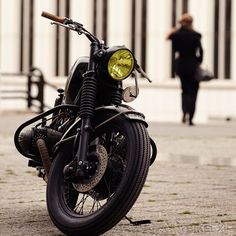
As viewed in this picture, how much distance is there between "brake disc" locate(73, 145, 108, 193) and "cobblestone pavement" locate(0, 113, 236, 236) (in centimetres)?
31

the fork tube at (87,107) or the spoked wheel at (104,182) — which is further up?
the fork tube at (87,107)

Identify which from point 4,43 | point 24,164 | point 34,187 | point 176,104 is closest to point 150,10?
point 176,104

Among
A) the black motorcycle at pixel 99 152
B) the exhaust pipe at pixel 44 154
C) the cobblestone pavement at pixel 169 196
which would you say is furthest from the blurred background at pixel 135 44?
the black motorcycle at pixel 99 152

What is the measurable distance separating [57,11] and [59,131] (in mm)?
23311

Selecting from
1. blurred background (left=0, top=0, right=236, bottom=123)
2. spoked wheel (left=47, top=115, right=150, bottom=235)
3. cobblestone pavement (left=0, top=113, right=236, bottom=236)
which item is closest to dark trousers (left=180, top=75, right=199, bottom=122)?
blurred background (left=0, top=0, right=236, bottom=123)

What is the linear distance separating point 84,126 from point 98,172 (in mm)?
271

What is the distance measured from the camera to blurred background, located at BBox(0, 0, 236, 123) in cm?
2741

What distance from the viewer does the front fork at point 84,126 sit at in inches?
239

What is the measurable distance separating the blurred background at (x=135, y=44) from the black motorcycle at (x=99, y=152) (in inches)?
757

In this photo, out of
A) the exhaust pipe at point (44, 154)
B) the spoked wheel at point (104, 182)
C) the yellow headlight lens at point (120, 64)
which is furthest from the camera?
the exhaust pipe at point (44, 154)

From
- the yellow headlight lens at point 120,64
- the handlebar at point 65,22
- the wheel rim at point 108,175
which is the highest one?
the handlebar at point 65,22

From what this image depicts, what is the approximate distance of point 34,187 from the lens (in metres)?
8.70

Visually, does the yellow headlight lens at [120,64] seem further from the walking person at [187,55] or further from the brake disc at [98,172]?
the walking person at [187,55]

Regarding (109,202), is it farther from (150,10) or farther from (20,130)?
(150,10)
